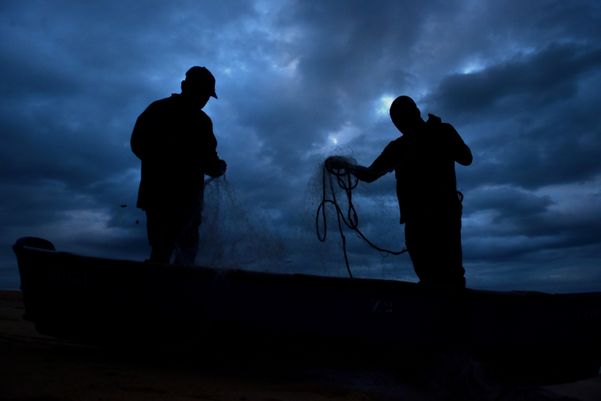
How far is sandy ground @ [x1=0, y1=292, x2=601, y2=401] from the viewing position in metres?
3.00

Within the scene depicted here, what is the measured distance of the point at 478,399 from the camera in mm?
4242

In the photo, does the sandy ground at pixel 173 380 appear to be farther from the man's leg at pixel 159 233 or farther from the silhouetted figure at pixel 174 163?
the silhouetted figure at pixel 174 163

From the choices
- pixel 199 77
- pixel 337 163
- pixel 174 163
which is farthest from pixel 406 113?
pixel 174 163

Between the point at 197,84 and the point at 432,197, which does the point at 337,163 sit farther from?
the point at 197,84

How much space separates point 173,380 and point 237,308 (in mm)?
856

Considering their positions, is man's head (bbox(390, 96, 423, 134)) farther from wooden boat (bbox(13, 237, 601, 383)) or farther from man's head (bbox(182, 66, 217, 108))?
man's head (bbox(182, 66, 217, 108))

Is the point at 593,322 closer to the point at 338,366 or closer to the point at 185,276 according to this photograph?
the point at 338,366

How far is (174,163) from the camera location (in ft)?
15.2

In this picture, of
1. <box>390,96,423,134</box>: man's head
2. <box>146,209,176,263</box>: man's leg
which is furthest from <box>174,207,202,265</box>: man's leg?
<box>390,96,423,134</box>: man's head

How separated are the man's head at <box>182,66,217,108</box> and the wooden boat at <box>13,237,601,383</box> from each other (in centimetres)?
184

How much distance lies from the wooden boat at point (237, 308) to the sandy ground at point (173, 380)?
0.23 metres

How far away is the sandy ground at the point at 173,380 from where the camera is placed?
9.84ft

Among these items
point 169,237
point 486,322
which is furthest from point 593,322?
point 169,237

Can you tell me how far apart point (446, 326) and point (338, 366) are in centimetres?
120
